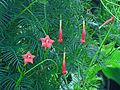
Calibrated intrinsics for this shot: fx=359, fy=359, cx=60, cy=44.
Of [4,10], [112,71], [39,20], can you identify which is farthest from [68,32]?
[112,71]

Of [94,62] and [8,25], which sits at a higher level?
[8,25]

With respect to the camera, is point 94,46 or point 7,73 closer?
point 7,73

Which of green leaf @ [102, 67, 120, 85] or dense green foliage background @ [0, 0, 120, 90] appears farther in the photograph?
green leaf @ [102, 67, 120, 85]

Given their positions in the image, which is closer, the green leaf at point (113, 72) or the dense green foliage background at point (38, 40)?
the dense green foliage background at point (38, 40)

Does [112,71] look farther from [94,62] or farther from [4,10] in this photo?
[4,10]

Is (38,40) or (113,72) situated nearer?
(38,40)

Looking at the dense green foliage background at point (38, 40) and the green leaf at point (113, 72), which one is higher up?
the dense green foliage background at point (38, 40)

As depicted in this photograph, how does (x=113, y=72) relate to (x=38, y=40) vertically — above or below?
below

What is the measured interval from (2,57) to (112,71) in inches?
51.8

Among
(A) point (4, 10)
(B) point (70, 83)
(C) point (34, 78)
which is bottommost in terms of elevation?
(B) point (70, 83)

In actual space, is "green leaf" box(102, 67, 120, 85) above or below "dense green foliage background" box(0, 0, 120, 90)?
below

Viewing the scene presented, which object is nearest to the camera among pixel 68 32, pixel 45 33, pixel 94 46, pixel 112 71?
pixel 45 33

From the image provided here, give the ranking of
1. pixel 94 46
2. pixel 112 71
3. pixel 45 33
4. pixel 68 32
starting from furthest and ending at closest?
pixel 112 71 < pixel 94 46 < pixel 68 32 < pixel 45 33

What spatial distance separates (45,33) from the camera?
109cm
